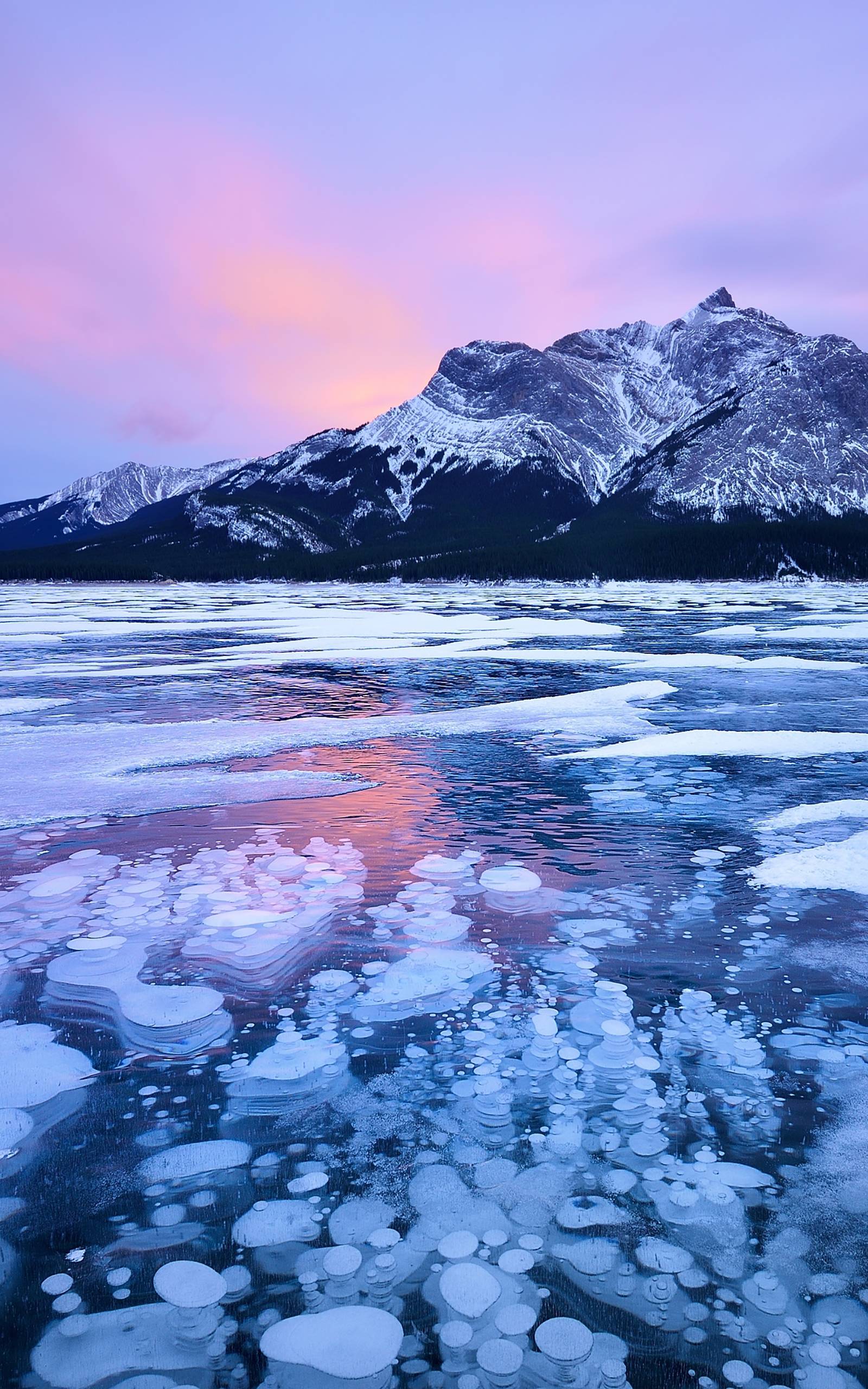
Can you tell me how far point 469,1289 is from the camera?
11.7 feet

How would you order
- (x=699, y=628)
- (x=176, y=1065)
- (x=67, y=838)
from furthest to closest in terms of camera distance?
1. (x=699, y=628)
2. (x=67, y=838)
3. (x=176, y=1065)

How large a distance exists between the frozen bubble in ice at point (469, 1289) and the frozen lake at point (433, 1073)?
0.02 metres

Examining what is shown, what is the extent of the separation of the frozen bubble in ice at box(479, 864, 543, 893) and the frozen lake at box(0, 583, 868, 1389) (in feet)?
0.17

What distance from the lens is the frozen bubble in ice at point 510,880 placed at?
318 inches

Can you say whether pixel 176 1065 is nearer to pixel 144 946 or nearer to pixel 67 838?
pixel 144 946

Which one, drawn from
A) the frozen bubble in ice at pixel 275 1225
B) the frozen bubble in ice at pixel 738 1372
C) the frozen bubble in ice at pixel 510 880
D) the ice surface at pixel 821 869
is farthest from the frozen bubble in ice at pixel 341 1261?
the ice surface at pixel 821 869

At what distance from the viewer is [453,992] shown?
6.09m

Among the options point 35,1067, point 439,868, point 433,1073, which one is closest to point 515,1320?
point 433,1073

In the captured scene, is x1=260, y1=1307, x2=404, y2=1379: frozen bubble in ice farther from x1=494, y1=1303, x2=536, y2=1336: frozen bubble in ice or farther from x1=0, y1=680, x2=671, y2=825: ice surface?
→ x1=0, y1=680, x2=671, y2=825: ice surface

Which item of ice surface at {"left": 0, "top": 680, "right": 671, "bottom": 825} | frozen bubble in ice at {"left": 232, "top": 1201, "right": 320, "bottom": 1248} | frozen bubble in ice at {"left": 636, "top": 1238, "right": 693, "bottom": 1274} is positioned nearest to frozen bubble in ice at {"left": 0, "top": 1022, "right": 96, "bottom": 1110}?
frozen bubble in ice at {"left": 232, "top": 1201, "right": 320, "bottom": 1248}

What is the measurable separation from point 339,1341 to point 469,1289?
58 centimetres

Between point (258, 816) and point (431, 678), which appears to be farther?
point (431, 678)

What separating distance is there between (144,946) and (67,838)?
136 inches

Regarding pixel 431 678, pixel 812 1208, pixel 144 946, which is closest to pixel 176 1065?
pixel 144 946
